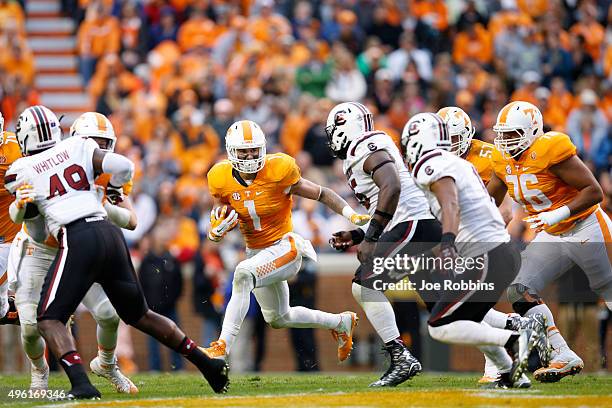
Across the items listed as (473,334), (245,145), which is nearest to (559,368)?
(473,334)

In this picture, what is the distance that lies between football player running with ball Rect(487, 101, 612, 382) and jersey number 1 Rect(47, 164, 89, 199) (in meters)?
3.18

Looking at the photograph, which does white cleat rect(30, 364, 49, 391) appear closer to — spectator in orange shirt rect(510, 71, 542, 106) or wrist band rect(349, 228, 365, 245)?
wrist band rect(349, 228, 365, 245)

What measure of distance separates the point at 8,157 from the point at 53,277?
190cm

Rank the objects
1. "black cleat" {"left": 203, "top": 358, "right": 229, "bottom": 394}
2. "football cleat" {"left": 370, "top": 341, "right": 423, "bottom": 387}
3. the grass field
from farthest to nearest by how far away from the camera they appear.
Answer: "football cleat" {"left": 370, "top": 341, "right": 423, "bottom": 387}, "black cleat" {"left": 203, "top": 358, "right": 229, "bottom": 394}, the grass field

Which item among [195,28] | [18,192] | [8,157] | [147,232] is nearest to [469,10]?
[195,28]

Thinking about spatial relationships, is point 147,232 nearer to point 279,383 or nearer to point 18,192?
point 279,383

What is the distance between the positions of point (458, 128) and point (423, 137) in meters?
1.43

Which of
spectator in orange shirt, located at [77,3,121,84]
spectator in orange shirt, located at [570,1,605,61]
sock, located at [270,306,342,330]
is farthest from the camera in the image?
spectator in orange shirt, located at [77,3,121,84]

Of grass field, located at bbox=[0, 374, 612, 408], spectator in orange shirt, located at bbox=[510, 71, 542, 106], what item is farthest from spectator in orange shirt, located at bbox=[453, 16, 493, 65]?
grass field, located at bbox=[0, 374, 612, 408]

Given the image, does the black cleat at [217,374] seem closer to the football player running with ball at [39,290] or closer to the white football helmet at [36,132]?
the football player running with ball at [39,290]

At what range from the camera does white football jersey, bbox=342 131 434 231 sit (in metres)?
9.43

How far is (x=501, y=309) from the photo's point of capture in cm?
1266

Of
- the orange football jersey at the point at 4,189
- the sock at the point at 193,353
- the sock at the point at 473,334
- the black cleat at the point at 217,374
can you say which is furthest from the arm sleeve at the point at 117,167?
the sock at the point at 473,334

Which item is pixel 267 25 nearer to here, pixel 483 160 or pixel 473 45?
pixel 473 45
